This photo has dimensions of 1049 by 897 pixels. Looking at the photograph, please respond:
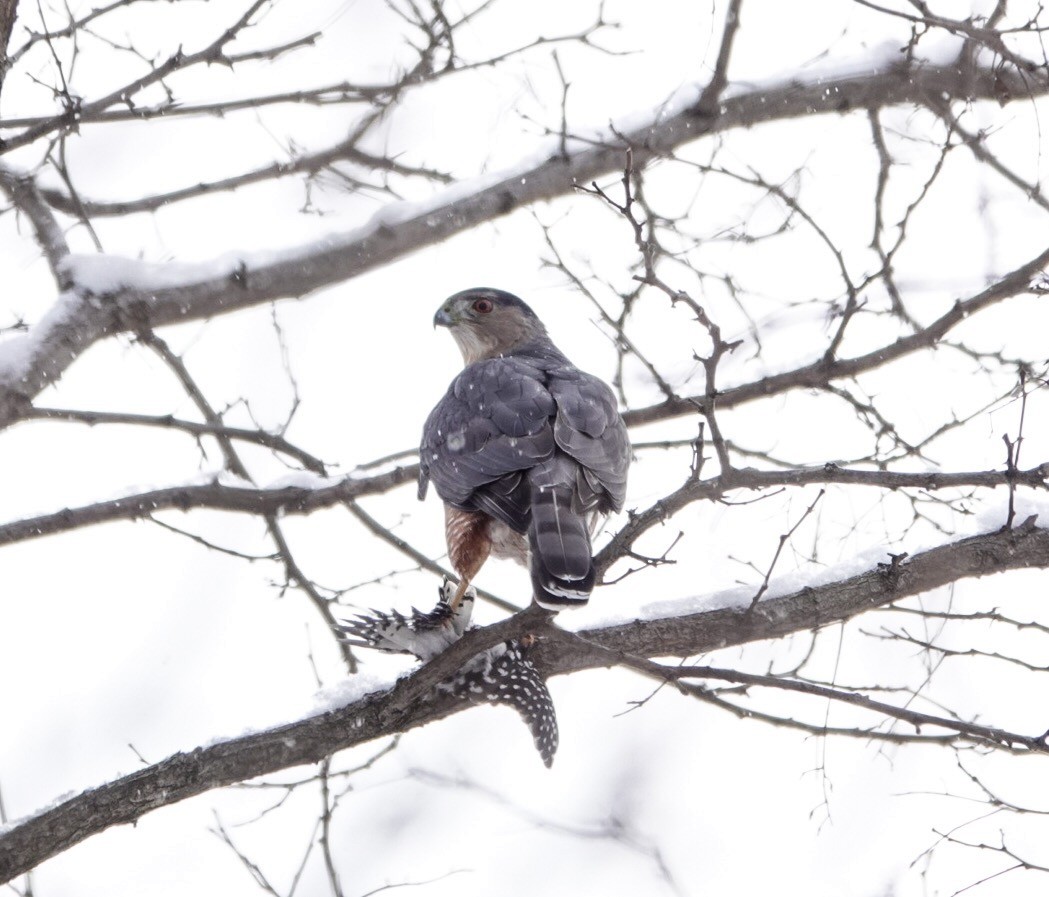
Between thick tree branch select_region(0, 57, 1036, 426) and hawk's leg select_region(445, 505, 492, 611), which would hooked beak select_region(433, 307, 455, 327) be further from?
hawk's leg select_region(445, 505, 492, 611)

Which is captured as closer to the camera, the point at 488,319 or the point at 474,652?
the point at 474,652

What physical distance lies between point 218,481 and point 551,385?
1425 millimetres

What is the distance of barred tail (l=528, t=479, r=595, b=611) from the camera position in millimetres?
3057

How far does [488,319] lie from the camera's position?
574 centimetres

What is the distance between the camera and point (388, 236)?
5238 mm

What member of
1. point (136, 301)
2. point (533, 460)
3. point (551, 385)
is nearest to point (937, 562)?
point (533, 460)

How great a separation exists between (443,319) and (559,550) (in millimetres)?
2701

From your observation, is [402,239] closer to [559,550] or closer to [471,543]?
[471,543]

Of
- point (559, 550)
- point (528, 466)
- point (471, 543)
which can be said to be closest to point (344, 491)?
point (471, 543)

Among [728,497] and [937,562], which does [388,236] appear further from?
[937,562]

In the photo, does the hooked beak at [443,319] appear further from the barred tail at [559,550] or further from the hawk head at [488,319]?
the barred tail at [559,550]

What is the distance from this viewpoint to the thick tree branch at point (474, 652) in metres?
3.27

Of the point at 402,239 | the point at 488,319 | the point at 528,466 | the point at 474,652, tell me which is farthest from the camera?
the point at 488,319

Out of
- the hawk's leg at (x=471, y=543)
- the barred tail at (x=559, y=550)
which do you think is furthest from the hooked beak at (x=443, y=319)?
the barred tail at (x=559, y=550)
